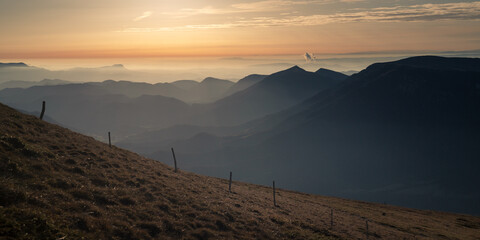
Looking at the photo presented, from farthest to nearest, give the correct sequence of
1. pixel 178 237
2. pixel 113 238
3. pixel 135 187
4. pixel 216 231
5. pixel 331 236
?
pixel 331 236 → pixel 135 187 → pixel 216 231 → pixel 178 237 → pixel 113 238

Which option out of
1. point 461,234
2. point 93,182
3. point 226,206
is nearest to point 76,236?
point 93,182

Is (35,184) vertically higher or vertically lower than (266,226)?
higher

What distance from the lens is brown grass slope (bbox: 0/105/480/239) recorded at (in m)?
19.6

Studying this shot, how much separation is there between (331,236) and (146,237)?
20.8 metres

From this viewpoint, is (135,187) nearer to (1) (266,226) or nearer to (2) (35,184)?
(2) (35,184)

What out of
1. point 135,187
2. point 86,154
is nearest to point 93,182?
point 135,187

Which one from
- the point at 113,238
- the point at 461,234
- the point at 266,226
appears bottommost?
the point at 461,234

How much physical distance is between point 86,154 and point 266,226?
21804 millimetres

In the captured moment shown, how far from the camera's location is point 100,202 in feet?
81.7

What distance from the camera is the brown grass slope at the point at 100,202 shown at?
19.6 meters

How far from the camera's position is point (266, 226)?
30.9 meters

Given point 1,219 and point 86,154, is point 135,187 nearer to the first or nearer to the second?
point 86,154

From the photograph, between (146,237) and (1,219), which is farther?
(146,237)

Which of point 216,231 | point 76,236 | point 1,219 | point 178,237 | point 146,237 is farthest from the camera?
point 216,231
